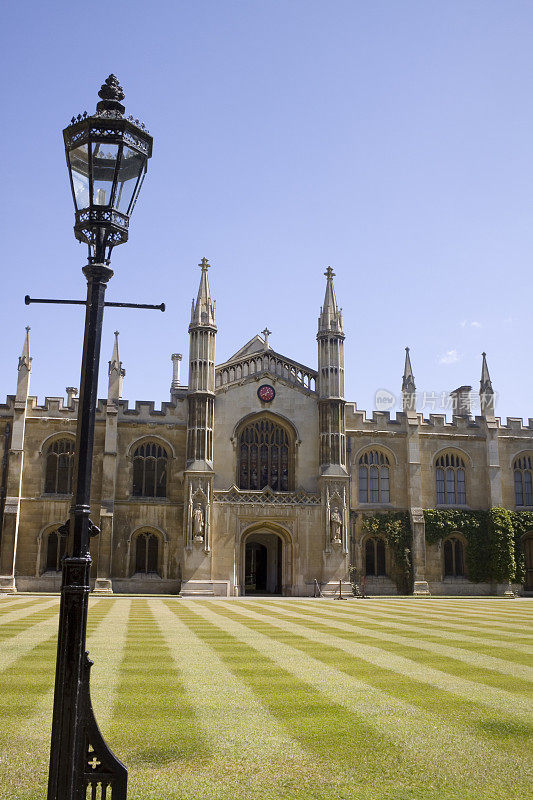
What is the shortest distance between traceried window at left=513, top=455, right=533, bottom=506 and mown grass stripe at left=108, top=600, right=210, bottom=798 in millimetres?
36574

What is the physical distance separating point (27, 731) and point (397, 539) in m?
35.5

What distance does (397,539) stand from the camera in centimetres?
4138

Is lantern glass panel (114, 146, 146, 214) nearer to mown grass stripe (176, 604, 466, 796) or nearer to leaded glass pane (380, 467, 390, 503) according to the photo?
mown grass stripe (176, 604, 466, 796)

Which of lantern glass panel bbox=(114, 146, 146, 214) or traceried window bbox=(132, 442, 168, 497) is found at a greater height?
traceried window bbox=(132, 442, 168, 497)

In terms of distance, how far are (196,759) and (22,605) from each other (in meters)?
21.2

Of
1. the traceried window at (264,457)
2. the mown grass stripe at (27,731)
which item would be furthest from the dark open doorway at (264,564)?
the mown grass stripe at (27,731)

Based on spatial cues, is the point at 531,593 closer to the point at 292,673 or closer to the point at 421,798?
the point at 292,673

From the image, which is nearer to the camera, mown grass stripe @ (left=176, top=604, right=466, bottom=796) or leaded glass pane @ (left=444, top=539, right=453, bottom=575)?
mown grass stripe @ (left=176, top=604, right=466, bottom=796)

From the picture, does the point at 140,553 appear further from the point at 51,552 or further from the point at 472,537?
the point at 472,537

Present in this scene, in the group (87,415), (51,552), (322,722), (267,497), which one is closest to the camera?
(87,415)

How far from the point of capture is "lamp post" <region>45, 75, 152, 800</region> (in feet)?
16.0

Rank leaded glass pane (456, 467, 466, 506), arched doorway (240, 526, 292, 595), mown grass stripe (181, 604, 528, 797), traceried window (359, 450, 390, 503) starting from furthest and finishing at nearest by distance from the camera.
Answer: leaded glass pane (456, 467, 466, 506), traceried window (359, 450, 390, 503), arched doorway (240, 526, 292, 595), mown grass stripe (181, 604, 528, 797)

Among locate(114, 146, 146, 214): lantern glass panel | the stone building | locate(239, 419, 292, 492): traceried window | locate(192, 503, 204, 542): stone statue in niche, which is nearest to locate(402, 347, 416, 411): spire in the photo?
the stone building

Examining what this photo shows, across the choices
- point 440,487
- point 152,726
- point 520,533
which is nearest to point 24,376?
point 440,487
